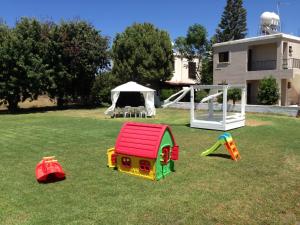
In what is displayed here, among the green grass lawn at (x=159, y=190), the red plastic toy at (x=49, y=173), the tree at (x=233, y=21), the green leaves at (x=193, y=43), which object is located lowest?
the green grass lawn at (x=159, y=190)

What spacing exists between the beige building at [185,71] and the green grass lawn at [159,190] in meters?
29.8

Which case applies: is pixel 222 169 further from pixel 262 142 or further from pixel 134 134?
pixel 262 142

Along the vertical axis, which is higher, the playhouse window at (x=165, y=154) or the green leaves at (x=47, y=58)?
the green leaves at (x=47, y=58)

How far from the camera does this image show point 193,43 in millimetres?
40375

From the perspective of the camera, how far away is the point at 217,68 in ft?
101

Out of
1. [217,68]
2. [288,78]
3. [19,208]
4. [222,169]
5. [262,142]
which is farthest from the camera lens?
[217,68]

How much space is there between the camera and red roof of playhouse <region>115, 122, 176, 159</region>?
7082mm

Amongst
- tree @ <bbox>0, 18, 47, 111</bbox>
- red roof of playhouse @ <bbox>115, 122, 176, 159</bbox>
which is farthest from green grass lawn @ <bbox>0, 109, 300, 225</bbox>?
tree @ <bbox>0, 18, 47, 111</bbox>

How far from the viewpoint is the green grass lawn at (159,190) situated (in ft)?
17.2

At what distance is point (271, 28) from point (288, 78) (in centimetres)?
859

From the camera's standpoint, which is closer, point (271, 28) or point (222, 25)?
point (271, 28)

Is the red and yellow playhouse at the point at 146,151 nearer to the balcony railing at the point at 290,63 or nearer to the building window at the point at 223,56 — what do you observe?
the balcony railing at the point at 290,63

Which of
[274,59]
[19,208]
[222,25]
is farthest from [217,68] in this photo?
[19,208]

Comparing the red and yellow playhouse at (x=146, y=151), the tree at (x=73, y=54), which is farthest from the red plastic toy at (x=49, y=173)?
the tree at (x=73, y=54)
